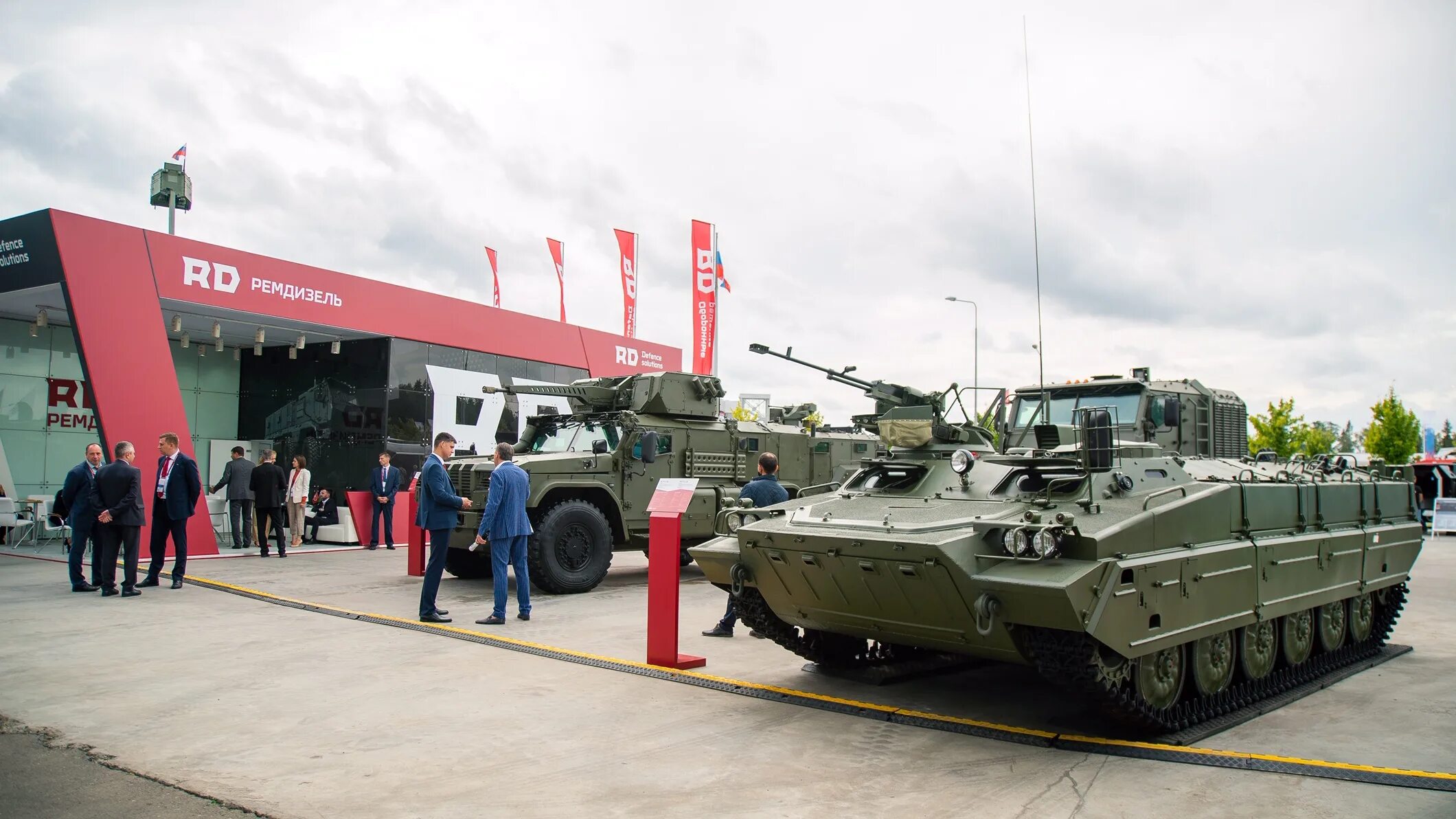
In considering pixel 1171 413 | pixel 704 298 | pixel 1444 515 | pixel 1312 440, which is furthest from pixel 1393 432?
pixel 1171 413

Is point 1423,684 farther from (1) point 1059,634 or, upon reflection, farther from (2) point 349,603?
(2) point 349,603

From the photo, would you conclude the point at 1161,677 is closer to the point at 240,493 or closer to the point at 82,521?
the point at 82,521

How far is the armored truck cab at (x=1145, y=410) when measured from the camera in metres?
10.1

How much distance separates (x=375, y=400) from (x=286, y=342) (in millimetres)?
2784

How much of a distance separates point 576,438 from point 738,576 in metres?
6.40

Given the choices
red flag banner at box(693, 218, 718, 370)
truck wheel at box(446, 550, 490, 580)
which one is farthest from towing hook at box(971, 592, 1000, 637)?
red flag banner at box(693, 218, 718, 370)

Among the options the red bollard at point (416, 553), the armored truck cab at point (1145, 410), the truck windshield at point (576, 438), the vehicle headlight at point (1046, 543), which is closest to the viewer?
the vehicle headlight at point (1046, 543)

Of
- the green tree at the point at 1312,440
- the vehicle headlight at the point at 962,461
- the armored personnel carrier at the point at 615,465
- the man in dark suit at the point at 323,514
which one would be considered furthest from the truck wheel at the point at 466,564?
the green tree at the point at 1312,440

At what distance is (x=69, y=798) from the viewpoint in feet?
14.8

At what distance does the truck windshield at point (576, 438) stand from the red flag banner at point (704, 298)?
11488 mm

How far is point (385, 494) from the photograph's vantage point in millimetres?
17047

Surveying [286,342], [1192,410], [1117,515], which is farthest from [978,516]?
[286,342]

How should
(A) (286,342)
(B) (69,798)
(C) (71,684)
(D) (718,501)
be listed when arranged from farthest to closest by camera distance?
(A) (286,342)
(D) (718,501)
(C) (71,684)
(B) (69,798)

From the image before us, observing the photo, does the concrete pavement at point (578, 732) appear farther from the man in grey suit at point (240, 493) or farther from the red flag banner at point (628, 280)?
the red flag banner at point (628, 280)
